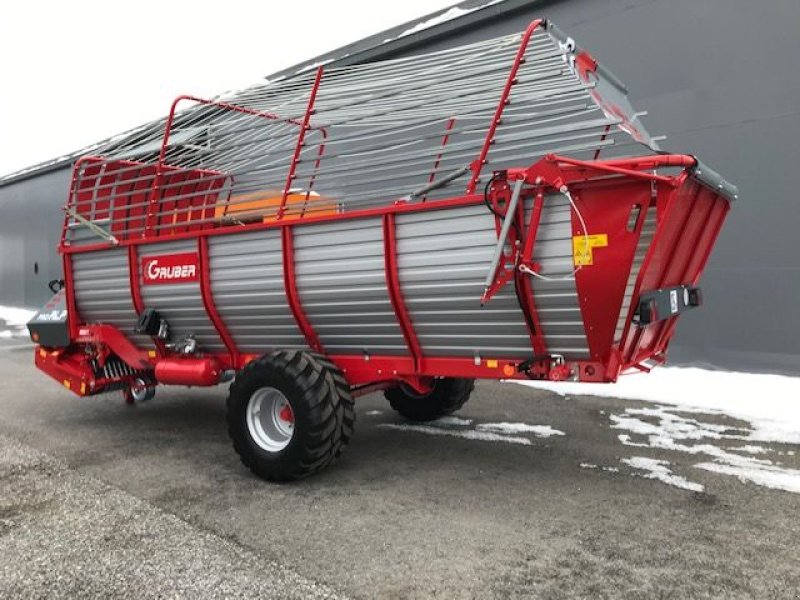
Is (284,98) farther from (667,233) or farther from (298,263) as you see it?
(667,233)

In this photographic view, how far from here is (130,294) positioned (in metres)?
5.75

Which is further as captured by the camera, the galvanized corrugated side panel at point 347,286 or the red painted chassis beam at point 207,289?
the red painted chassis beam at point 207,289

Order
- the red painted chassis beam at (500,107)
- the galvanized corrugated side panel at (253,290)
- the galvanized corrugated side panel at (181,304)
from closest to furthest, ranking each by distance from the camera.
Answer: the red painted chassis beam at (500,107) → the galvanized corrugated side panel at (253,290) → the galvanized corrugated side panel at (181,304)

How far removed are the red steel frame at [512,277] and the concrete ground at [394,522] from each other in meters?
0.82

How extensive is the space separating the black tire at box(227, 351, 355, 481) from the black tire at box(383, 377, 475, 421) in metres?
1.65

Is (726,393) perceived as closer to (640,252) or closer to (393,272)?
(640,252)

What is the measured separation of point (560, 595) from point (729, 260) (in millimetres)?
6250

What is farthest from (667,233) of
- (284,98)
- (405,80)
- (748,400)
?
(748,400)

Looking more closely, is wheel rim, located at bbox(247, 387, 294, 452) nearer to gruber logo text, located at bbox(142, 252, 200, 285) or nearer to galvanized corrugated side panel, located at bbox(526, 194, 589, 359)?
gruber logo text, located at bbox(142, 252, 200, 285)

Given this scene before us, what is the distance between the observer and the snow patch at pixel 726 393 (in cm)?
612

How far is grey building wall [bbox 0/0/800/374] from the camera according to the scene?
7.50 metres

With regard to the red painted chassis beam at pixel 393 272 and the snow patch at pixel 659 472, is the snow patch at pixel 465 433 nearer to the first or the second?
the snow patch at pixel 659 472

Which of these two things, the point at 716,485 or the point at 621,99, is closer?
the point at 716,485

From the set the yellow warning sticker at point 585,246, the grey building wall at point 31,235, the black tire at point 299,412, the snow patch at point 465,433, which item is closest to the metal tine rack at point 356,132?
the yellow warning sticker at point 585,246
